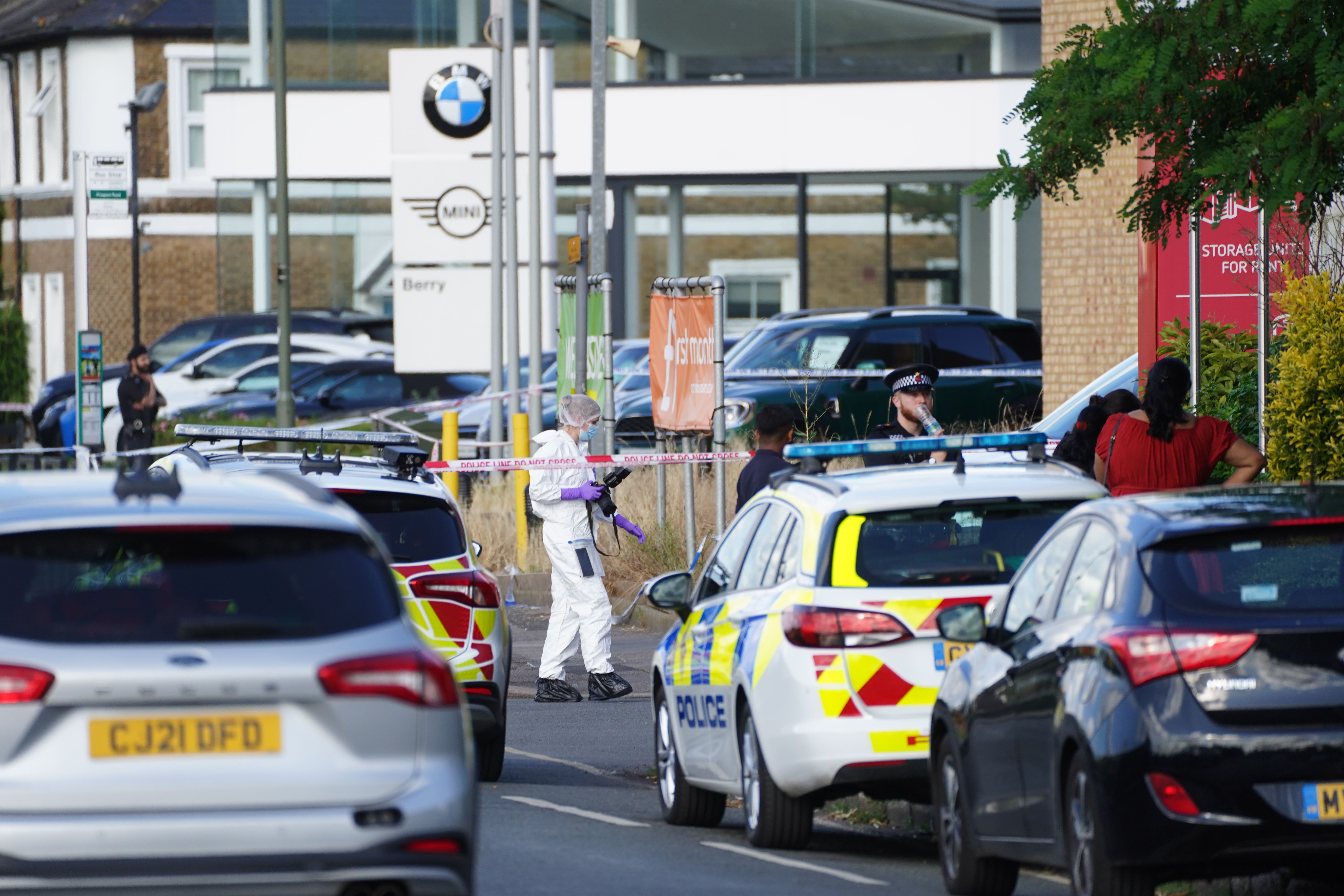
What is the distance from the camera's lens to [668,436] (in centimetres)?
2012

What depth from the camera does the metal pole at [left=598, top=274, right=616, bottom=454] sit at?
65.6 ft

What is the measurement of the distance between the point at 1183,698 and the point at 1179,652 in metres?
0.13

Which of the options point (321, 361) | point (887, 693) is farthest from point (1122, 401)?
point (321, 361)

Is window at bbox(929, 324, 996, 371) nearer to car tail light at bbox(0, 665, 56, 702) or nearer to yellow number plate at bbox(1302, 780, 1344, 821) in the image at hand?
yellow number plate at bbox(1302, 780, 1344, 821)

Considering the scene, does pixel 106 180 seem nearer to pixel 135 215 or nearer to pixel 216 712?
pixel 135 215

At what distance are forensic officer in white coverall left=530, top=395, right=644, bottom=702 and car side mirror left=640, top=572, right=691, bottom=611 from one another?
12.1ft

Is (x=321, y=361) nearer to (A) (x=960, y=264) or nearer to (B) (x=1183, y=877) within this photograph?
(A) (x=960, y=264)

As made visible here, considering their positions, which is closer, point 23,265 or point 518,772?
point 518,772

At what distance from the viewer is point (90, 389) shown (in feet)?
90.0

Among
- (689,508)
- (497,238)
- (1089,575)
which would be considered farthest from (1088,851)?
(497,238)

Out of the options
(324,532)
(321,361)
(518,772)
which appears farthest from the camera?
(321,361)

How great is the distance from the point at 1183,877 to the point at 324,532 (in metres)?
2.58

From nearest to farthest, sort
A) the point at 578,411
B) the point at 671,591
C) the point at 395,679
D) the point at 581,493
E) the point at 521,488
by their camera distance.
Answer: the point at 395,679 < the point at 671,591 < the point at 581,493 < the point at 578,411 < the point at 521,488

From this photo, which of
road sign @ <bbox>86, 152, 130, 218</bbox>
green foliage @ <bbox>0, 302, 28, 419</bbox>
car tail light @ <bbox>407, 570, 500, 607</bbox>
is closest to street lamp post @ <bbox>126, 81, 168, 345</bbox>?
green foliage @ <bbox>0, 302, 28, 419</bbox>
